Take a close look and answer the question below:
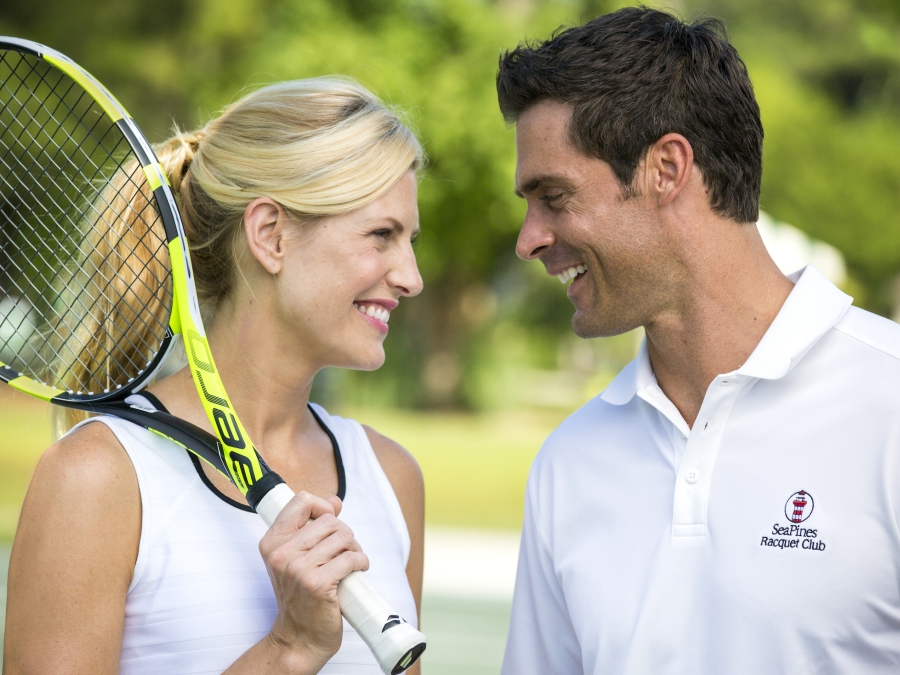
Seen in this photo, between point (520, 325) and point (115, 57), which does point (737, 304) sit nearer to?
point (115, 57)

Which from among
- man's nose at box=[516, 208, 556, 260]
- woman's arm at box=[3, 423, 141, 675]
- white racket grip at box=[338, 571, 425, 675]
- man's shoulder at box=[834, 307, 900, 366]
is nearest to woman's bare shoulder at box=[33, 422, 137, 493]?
woman's arm at box=[3, 423, 141, 675]

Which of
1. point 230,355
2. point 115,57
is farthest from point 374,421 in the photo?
point 230,355

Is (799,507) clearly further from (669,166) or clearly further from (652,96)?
(652,96)

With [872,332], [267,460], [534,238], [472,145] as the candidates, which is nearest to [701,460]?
[872,332]

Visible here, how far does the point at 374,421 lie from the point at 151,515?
18741 millimetres

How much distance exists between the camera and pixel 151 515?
2.25 m

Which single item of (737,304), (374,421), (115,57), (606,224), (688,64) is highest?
(115,57)

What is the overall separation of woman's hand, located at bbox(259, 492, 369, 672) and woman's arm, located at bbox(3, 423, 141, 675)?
32 cm

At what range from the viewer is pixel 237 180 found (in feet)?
8.45

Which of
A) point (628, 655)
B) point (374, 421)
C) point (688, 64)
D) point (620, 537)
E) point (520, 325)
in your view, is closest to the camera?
point (628, 655)

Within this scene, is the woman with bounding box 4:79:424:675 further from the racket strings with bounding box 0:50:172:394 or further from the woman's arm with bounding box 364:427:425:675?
the racket strings with bounding box 0:50:172:394

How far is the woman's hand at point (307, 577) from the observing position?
6.89 feet

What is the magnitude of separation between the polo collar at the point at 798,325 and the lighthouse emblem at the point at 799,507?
270mm

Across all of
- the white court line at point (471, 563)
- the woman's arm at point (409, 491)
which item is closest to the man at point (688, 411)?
the woman's arm at point (409, 491)
